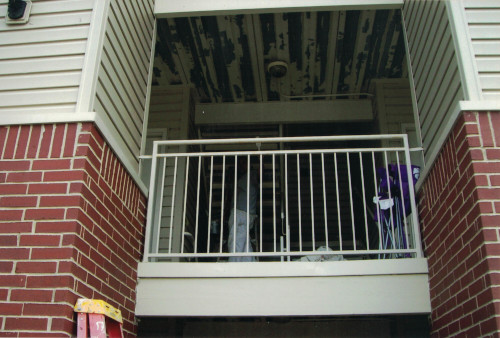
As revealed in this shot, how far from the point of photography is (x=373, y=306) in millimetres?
3807

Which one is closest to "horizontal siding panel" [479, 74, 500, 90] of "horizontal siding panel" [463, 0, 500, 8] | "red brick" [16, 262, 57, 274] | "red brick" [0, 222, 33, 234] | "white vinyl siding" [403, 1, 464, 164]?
"white vinyl siding" [403, 1, 464, 164]

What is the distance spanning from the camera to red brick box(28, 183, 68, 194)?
3256 millimetres

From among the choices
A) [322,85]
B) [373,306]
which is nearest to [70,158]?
[373,306]

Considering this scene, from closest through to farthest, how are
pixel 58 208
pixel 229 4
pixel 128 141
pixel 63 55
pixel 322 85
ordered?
pixel 58 208
pixel 63 55
pixel 128 141
pixel 229 4
pixel 322 85

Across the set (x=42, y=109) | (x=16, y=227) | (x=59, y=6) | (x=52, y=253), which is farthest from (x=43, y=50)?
(x=52, y=253)

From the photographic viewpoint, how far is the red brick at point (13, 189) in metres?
3.31

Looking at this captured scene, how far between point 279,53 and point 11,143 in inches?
134

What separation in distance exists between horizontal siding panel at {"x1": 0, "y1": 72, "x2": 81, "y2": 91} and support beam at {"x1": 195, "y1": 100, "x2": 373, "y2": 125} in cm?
320

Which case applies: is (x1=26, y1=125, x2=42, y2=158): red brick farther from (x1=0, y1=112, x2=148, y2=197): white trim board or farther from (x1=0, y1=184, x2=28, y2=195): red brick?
(x1=0, y1=184, x2=28, y2=195): red brick

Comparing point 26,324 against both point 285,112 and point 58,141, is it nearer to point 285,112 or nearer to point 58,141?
point 58,141

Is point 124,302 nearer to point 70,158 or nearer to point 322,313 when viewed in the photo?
point 70,158

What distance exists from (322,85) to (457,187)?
3.49 meters

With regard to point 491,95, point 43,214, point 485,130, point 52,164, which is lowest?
point 43,214

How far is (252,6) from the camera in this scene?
5.04 meters
